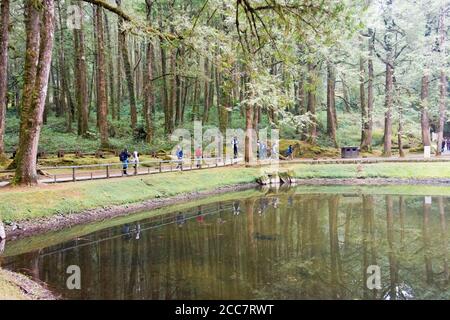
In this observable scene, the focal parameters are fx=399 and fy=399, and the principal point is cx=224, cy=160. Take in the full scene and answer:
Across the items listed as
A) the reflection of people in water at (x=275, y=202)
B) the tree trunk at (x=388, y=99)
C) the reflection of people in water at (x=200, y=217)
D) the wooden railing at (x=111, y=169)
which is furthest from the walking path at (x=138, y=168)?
the reflection of people in water at (x=275, y=202)

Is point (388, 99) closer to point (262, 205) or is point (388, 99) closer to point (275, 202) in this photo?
point (275, 202)

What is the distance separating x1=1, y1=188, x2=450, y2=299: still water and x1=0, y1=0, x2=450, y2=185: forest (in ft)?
12.9

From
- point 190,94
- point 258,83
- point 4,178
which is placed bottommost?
point 4,178

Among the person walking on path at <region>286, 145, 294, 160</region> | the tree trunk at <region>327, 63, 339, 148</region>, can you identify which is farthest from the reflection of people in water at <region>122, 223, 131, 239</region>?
the tree trunk at <region>327, 63, 339, 148</region>

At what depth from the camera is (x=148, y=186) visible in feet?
63.6

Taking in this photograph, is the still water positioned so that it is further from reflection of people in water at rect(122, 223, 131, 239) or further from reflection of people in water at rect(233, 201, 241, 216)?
reflection of people in water at rect(233, 201, 241, 216)

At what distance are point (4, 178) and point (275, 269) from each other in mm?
12533

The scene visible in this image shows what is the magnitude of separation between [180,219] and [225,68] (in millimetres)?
8732

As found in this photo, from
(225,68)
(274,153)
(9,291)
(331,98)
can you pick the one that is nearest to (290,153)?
(274,153)

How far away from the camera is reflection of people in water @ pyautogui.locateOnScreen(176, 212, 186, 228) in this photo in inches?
581
